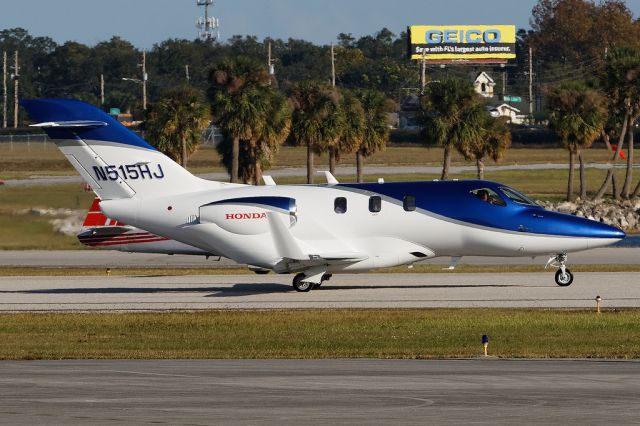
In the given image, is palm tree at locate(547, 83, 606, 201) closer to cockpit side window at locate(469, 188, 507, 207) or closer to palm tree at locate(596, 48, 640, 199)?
palm tree at locate(596, 48, 640, 199)

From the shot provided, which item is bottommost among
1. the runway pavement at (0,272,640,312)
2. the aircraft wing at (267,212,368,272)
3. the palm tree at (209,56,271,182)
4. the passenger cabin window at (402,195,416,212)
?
the runway pavement at (0,272,640,312)

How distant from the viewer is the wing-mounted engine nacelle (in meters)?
37.9

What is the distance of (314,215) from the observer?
3834cm

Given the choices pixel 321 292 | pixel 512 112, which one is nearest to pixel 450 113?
pixel 321 292

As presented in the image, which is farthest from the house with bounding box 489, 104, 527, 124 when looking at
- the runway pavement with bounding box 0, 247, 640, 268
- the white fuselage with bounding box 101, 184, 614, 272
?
the white fuselage with bounding box 101, 184, 614, 272

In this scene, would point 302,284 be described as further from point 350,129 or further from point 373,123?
point 373,123

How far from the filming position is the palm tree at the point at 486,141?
8806 centimetres

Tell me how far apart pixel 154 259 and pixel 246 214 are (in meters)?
19.0

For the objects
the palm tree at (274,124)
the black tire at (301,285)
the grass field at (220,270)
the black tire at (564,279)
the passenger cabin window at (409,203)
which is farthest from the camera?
the palm tree at (274,124)

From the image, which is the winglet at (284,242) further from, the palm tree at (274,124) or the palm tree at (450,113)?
the palm tree at (450,113)

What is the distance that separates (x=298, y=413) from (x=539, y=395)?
4.07 m

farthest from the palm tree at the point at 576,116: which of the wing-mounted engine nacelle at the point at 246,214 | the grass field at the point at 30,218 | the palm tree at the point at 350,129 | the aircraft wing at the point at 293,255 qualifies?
the wing-mounted engine nacelle at the point at 246,214

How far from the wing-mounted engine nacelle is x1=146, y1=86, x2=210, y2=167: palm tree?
46243 millimetres

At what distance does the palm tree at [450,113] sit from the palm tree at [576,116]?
6339 millimetres
